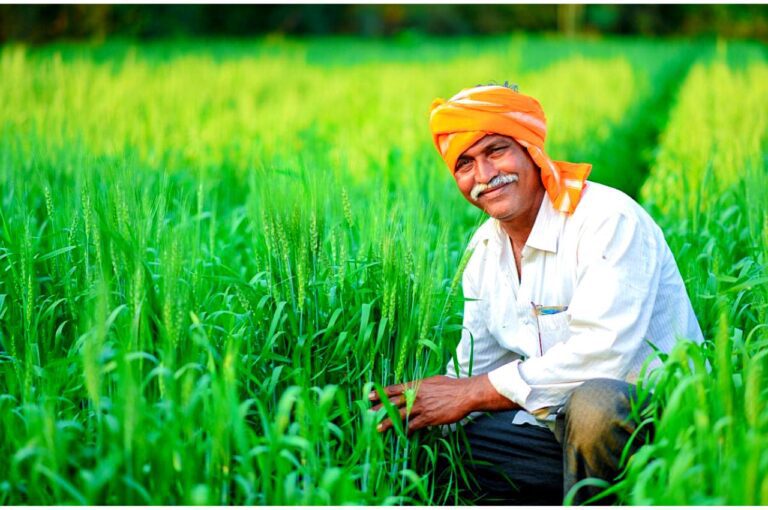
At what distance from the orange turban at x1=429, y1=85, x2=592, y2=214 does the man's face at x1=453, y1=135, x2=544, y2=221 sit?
0.03 meters

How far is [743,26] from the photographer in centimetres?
3666

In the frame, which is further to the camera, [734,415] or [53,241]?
[53,241]

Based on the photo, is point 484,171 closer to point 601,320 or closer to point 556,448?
point 601,320

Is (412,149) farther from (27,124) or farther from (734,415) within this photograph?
(734,415)

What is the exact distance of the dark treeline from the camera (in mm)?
20453

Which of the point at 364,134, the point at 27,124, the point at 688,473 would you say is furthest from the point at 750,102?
the point at 688,473

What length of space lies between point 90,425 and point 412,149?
3.37 metres

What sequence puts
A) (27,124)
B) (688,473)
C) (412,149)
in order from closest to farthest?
(688,473), (412,149), (27,124)

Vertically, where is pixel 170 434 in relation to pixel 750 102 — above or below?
below

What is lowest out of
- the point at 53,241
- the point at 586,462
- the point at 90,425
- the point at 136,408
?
the point at 586,462

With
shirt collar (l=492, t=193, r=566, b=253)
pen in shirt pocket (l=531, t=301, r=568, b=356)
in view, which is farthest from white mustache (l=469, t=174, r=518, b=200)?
pen in shirt pocket (l=531, t=301, r=568, b=356)

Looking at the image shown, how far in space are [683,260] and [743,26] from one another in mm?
37388

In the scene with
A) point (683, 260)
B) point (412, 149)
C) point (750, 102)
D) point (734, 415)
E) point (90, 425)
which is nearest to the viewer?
point (734, 415)

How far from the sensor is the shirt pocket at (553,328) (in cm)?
242
